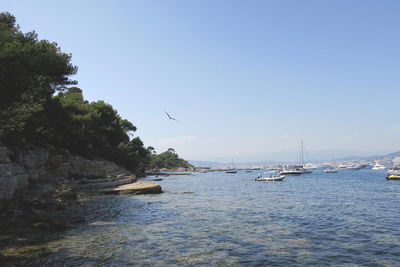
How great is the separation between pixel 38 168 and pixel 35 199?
8.19 m

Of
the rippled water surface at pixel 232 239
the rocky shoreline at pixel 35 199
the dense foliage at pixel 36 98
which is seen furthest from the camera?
the dense foliage at pixel 36 98

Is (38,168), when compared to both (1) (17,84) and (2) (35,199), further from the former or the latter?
(1) (17,84)

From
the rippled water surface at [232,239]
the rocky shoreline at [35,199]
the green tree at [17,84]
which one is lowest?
the rippled water surface at [232,239]

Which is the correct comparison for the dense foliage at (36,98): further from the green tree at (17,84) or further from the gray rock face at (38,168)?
the gray rock face at (38,168)

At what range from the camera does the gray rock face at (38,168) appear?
70.8 feet

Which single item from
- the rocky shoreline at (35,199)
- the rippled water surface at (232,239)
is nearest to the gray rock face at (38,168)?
the rocky shoreline at (35,199)

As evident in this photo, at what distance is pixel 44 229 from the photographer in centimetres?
1736

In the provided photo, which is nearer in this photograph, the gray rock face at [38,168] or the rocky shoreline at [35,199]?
the rocky shoreline at [35,199]

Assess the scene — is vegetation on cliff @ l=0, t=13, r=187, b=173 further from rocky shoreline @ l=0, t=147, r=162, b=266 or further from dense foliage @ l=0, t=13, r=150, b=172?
rocky shoreline @ l=0, t=147, r=162, b=266

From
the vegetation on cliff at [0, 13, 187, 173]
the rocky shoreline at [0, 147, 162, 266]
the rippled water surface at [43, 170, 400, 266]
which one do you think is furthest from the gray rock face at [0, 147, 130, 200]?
the rippled water surface at [43, 170, 400, 266]

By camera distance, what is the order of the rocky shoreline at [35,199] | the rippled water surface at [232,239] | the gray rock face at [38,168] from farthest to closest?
the gray rock face at [38,168] → the rocky shoreline at [35,199] → the rippled water surface at [232,239]

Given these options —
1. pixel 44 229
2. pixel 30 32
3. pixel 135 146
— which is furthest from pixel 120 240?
pixel 135 146

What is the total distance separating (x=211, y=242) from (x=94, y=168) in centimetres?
4263

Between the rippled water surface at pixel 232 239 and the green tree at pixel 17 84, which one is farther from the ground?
the green tree at pixel 17 84
